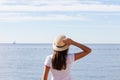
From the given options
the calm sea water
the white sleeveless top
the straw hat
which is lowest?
the calm sea water

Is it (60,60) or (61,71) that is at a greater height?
(60,60)

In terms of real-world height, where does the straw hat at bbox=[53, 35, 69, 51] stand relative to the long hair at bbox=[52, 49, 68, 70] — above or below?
above

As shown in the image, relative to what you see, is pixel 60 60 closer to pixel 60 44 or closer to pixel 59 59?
pixel 59 59

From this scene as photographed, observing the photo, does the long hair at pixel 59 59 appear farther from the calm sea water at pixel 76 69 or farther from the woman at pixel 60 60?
the calm sea water at pixel 76 69

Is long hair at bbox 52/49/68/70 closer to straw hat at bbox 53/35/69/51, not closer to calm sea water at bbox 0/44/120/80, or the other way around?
straw hat at bbox 53/35/69/51

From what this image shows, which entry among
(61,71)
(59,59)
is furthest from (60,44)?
(61,71)

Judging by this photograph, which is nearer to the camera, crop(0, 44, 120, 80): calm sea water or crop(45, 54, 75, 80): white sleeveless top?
crop(45, 54, 75, 80): white sleeveless top

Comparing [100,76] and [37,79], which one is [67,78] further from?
[100,76]

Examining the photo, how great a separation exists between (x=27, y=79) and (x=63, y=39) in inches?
1202

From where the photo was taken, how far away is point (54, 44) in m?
6.06

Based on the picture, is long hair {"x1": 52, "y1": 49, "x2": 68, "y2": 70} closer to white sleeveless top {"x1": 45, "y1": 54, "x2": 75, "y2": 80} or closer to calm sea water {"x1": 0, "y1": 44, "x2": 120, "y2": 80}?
white sleeveless top {"x1": 45, "y1": 54, "x2": 75, "y2": 80}

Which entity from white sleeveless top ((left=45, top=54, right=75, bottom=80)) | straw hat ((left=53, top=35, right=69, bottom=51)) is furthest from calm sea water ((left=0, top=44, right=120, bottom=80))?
straw hat ((left=53, top=35, right=69, bottom=51))

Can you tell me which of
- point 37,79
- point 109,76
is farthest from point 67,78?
point 109,76

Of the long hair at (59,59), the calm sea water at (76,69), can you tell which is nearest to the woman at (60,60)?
the long hair at (59,59)
